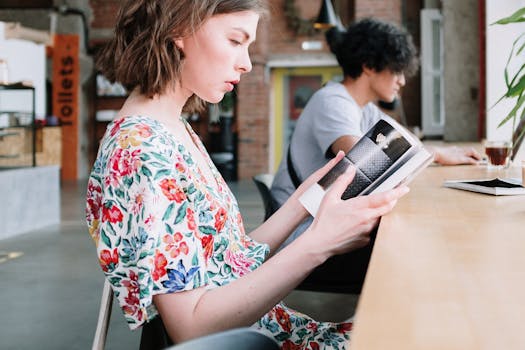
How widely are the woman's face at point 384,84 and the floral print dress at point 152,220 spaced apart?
1823mm

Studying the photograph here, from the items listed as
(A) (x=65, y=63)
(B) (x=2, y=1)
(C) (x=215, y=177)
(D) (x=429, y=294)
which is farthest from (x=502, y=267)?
(B) (x=2, y=1)

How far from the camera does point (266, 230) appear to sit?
158 cm

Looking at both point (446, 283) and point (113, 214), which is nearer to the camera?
point (446, 283)

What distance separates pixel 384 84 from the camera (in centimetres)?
292

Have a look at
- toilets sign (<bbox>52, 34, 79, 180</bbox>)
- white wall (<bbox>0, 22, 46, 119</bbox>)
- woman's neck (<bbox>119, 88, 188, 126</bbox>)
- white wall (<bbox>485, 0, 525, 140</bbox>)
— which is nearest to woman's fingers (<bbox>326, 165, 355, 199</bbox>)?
woman's neck (<bbox>119, 88, 188, 126</bbox>)

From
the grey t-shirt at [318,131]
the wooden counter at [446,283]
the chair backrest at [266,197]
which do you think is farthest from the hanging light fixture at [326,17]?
the wooden counter at [446,283]

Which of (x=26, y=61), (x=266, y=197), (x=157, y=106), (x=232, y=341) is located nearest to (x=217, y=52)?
(x=157, y=106)

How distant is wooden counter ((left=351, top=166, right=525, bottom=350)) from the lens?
0.64 meters

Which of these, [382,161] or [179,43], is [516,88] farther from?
[179,43]

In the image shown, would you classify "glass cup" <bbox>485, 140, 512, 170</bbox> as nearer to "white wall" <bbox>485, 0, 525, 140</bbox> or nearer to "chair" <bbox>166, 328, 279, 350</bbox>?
"chair" <bbox>166, 328, 279, 350</bbox>

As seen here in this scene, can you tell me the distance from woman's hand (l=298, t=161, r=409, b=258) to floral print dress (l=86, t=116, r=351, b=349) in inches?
7.1

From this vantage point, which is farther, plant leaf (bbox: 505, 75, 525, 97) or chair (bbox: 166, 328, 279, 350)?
plant leaf (bbox: 505, 75, 525, 97)

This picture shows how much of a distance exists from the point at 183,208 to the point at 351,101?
1.81 metres

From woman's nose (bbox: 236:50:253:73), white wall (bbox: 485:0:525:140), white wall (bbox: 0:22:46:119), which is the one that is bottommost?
woman's nose (bbox: 236:50:253:73)
